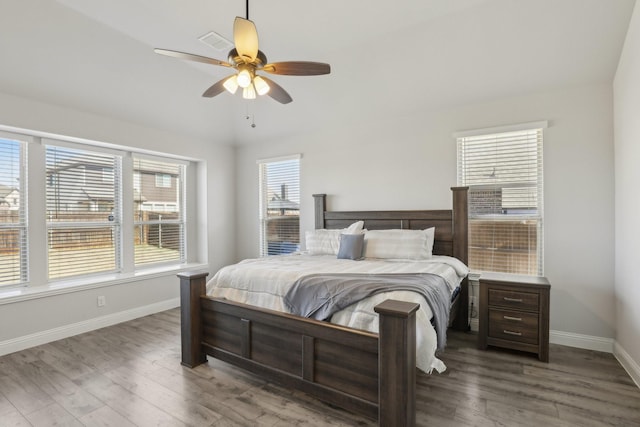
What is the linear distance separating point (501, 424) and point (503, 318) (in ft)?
3.96

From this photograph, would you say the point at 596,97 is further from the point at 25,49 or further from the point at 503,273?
the point at 25,49

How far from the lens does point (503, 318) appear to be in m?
2.99

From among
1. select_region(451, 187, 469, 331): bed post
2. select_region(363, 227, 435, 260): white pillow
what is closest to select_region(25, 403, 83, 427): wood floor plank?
select_region(363, 227, 435, 260): white pillow

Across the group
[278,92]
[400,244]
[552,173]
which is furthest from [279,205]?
[552,173]

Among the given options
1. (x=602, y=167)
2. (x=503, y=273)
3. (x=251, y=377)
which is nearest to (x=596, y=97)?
(x=602, y=167)

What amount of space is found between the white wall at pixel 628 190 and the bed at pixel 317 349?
1.33 metres

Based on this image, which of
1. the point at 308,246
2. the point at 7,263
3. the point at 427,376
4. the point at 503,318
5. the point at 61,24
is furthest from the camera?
the point at 308,246

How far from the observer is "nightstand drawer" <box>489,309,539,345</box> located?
287 cm

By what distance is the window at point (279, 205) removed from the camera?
5133mm

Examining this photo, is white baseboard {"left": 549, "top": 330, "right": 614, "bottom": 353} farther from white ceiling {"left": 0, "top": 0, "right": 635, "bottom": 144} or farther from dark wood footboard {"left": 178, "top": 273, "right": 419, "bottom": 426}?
white ceiling {"left": 0, "top": 0, "right": 635, "bottom": 144}

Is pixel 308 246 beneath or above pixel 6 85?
beneath

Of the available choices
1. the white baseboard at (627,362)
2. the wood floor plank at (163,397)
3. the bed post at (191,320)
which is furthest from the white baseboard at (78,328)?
the white baseboard at (627,362)

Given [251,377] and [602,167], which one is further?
[602,167]

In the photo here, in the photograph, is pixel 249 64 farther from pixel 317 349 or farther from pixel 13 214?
pixel 13 214
